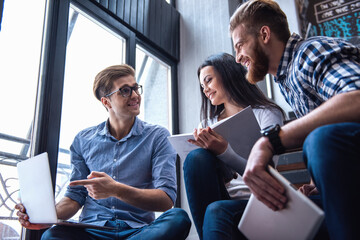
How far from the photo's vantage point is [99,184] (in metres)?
1.21

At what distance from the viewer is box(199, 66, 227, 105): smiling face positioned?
169cm

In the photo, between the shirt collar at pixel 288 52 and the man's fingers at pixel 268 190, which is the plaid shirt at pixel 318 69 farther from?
the man's fingers at pixel 268 190

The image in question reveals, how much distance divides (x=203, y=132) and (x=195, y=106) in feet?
6.92

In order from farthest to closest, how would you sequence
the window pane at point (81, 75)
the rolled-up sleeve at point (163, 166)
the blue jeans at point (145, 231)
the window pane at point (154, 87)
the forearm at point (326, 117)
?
1. the window pane at point (154, 87)
2. the window pane at point (81, 75)
3. the rolled-up sleeve at point (163, 166)
4. the blue jeans at point (145, 231)
5. the forearm at point (326, 117)

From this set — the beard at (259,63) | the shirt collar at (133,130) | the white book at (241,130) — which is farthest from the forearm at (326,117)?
the shirt collar at (133,130)

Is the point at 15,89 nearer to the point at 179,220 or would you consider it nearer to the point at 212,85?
the point at 212,85

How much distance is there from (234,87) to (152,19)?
5.61 feet

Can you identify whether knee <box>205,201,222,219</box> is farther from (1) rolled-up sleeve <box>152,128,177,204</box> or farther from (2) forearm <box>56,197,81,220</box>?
(2) forearm <box>56,197,81,220</box>

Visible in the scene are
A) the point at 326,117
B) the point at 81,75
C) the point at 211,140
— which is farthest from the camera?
the point at 81,75

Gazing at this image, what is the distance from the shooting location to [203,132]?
1119 mm

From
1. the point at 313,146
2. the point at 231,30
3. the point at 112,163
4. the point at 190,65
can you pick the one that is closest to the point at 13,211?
the point at 112,163

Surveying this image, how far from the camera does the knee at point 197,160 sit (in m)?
1.09

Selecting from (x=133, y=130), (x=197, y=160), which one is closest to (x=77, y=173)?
(x=133, y=130)

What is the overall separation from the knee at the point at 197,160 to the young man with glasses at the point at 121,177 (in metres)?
0.24
